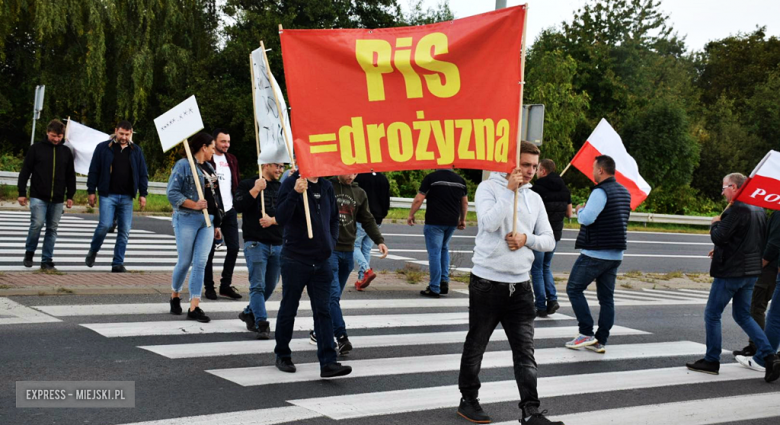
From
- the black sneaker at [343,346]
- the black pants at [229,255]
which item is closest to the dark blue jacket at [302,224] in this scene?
the black sneaker at [343,346]

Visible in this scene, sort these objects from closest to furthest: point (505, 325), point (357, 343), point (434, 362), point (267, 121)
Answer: point (505, 325), point (434, 362), point (267, 121), point (357, 343)

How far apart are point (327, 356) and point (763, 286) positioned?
5.15 metres

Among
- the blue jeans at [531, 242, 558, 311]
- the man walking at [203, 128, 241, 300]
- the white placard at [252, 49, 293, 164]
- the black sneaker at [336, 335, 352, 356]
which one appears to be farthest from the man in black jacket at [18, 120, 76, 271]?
the blue jeans at [531, 242, 558, 311]

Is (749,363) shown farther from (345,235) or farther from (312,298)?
(312,298)

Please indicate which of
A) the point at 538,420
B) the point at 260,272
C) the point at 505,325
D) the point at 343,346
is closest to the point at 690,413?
the point at 538,420

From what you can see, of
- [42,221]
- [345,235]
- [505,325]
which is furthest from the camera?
[42,221]

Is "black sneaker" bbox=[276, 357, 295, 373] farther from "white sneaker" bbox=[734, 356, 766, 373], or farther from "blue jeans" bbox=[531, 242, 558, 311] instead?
"white sneaker" bbox=[734, 356, 766, 373]

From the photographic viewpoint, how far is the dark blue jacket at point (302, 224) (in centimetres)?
665

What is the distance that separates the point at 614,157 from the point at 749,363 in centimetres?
308

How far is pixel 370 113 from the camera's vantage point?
251 inches

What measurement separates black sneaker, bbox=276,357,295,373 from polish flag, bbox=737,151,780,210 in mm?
4412

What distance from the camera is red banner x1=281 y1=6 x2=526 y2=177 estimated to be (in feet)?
20.1

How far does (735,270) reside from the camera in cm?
771

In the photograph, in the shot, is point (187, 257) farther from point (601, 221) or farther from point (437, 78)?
point (601, 221)
